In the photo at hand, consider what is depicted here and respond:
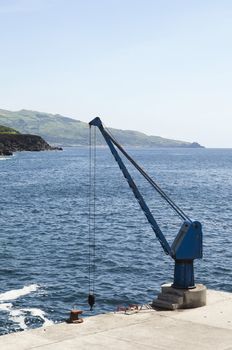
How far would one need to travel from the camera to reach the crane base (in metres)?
26.6

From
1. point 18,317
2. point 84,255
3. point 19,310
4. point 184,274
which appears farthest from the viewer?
point 84,255

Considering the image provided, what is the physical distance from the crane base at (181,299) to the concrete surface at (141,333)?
413mm

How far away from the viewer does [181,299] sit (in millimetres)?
26641

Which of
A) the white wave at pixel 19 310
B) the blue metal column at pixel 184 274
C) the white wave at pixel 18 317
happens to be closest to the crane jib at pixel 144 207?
the blue metal column at pixel 184 274

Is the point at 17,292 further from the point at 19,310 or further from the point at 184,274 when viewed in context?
the point at 184,274

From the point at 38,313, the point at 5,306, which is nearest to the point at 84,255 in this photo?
the point at 5,306

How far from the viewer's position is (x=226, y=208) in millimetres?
87938

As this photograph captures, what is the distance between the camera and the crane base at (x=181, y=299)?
87.3 ft

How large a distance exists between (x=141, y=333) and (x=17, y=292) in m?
16.9

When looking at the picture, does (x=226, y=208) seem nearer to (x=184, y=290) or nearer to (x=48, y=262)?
(x=48, y=262)

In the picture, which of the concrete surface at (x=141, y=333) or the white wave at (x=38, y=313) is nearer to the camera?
the concrete surface at (x=141, y=333)

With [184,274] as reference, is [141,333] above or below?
below

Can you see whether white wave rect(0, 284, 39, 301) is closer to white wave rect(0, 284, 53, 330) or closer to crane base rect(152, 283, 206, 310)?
white wave rect(0, 284, 53, 330)

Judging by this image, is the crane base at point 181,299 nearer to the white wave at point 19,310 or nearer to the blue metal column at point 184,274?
the blue metal column at point 184,274
